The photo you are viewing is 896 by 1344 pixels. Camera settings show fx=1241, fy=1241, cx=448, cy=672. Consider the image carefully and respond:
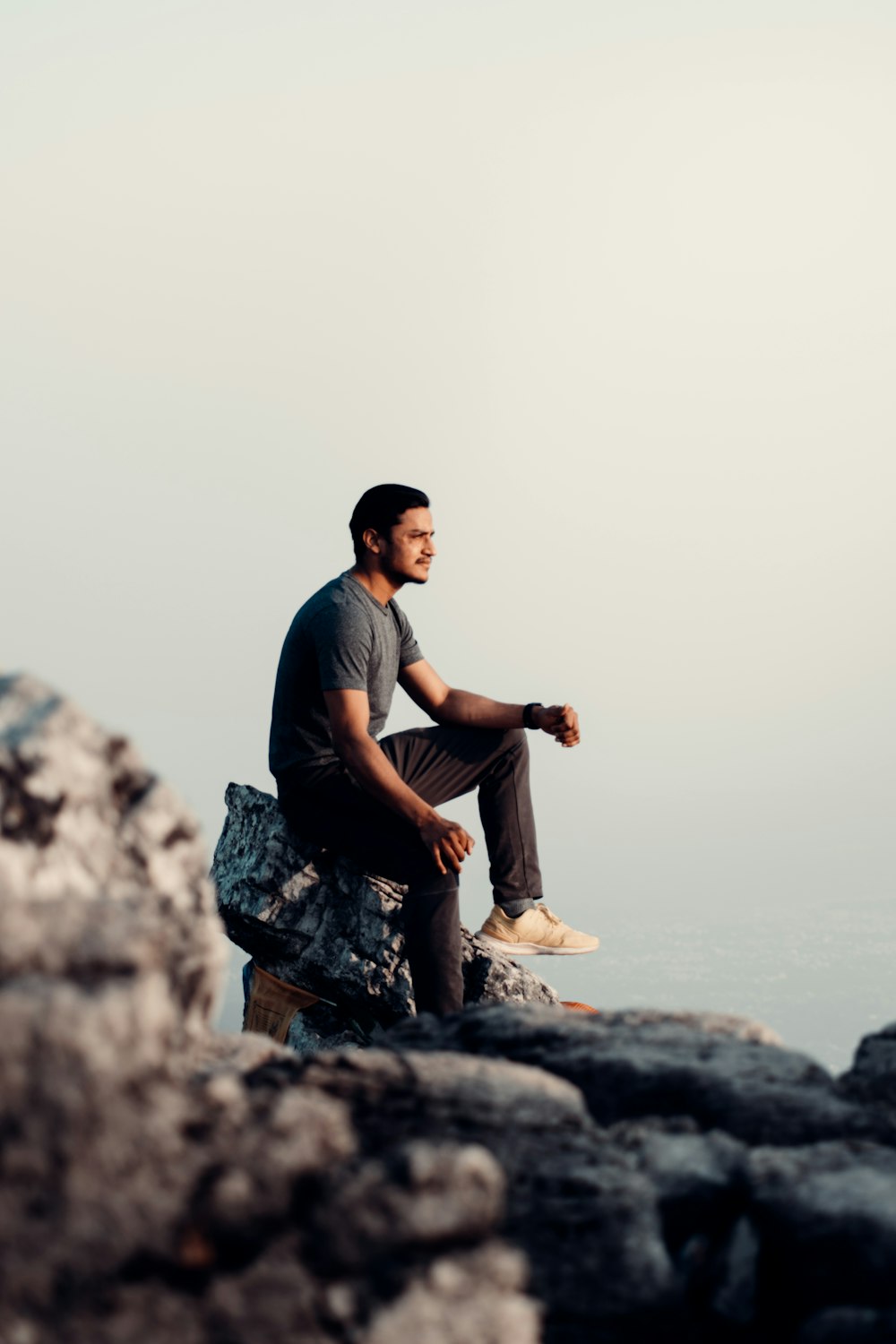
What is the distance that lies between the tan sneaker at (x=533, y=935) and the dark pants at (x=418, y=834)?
13cm

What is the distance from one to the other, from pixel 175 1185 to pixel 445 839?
14.9 feet

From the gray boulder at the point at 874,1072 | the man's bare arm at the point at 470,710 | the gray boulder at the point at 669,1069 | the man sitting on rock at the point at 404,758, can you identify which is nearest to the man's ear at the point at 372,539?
the man sitting on rock at the point at 404,758

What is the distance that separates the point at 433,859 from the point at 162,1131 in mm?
4745

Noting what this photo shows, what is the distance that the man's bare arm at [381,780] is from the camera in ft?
24.0

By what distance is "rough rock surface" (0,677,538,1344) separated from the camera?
2662 mm

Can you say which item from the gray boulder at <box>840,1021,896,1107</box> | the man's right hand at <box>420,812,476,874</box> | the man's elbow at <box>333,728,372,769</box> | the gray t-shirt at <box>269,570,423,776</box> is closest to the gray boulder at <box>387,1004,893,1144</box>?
the gray boulder at <box>840,1021,896,1107</box>

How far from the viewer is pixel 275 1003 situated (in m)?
9.12

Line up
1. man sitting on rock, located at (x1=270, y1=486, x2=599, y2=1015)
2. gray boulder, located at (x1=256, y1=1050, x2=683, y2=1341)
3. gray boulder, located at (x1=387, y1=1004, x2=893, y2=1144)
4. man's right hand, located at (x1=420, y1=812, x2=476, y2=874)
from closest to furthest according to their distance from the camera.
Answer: gray boulder, located at (x1=256, y1=1050, x2=683, y2=1341)
gray boulder, located at (x1=387, y1=1004, x2=893, y2=1144)
man's right hand, located at (x1=420, y1=812, x2=476, y2=874)
man sitting on rock, located at (x1=270, y1=486, x2=599, y2=1015)

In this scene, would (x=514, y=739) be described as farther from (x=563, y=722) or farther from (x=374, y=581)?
(x=374, y=581)

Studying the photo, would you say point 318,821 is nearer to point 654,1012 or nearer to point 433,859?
point 433,859

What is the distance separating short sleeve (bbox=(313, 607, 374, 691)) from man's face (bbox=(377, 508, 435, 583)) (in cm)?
56

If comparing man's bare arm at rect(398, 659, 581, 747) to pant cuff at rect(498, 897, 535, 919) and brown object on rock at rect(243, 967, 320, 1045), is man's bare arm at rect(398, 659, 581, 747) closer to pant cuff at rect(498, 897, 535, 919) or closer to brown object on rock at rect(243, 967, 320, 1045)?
pant cuff at rect(498, 897, 535, 919)

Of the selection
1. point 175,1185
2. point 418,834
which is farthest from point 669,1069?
point 418,834

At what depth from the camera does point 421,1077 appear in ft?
11.5
